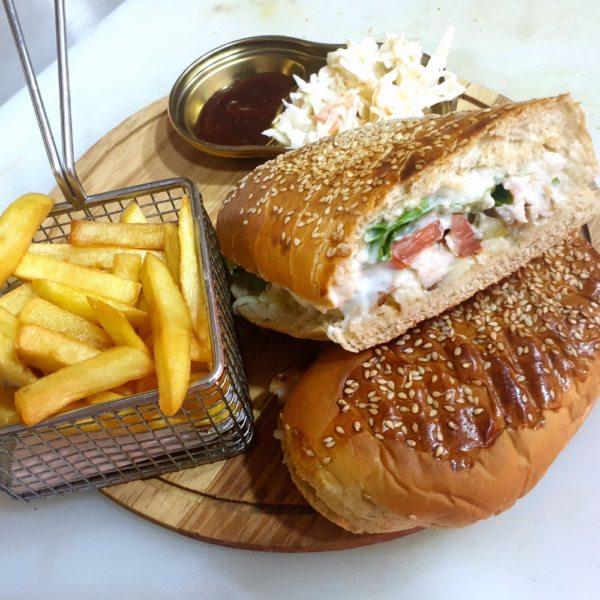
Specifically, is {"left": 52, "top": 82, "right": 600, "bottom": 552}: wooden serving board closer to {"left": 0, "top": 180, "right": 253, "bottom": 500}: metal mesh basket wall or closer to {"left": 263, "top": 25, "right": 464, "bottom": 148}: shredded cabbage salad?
{"left": 0, "top": 180, "right": 253, "bottom": 500}: metal mesh basket wall

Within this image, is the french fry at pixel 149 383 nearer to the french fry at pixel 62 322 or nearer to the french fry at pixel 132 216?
the french fry at pixel 62 322

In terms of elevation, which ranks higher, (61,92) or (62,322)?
(61,92)

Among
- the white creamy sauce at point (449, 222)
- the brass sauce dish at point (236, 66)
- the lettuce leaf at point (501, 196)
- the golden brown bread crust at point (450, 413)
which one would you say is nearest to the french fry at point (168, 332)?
the golden brown bread crust at point (450, 413)

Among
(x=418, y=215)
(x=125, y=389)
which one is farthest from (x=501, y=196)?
(x=125, y=389)

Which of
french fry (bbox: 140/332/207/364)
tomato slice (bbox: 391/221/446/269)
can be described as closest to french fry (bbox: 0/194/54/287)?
french fry (bbox: 140/332/207/364)

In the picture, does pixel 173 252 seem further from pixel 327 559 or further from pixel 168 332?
pixel 327 559

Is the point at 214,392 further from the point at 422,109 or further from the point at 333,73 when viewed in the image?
the point at 333,73

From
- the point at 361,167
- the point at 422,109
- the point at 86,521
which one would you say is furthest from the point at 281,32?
the point at 86,521

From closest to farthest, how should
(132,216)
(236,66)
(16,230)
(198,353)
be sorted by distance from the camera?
(198,353), (16,230), (132,216), (236,66)
